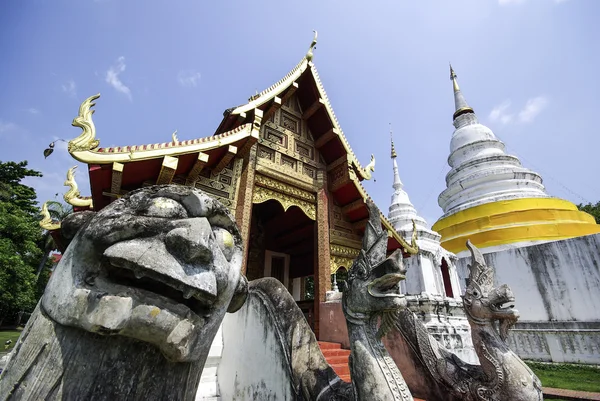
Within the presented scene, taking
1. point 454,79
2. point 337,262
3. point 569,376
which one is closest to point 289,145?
point 337,262

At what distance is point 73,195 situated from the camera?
14.1 ft

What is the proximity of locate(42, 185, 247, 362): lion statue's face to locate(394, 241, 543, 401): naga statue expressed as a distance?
6.92 ft

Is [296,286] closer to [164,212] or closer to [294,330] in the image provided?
[294,330]

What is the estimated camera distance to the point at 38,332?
43.0 inches

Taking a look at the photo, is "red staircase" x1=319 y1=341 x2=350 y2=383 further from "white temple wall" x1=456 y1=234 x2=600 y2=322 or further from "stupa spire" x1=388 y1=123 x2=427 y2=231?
"white temple wall" x1=456 y1=234 x2=600 y2=322

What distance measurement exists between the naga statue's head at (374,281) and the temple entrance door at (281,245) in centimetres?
521

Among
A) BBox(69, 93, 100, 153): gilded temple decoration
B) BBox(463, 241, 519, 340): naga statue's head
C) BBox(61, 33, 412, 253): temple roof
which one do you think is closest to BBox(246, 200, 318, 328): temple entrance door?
BBox(61, 33, 412, 253): temple roof

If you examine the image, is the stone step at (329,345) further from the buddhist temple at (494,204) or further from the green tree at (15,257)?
the green tree at (15,257)

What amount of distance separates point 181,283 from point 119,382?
0.46 m

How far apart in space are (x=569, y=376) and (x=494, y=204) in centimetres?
805

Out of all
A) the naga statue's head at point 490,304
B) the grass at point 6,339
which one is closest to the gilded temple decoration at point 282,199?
the naga statue's head at point 490,304

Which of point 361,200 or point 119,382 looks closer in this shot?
point 119,382

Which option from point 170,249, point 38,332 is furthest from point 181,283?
point 38,332

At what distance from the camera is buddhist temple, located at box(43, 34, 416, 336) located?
399 cm
